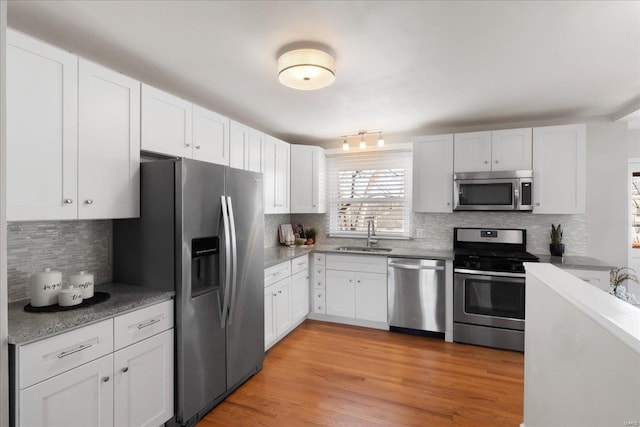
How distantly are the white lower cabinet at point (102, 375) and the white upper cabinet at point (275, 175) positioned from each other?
1.94 metres

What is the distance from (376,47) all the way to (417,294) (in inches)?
105

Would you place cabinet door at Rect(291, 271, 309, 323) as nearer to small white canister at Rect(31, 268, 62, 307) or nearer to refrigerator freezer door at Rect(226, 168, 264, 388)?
refrigerator freezer door at Rect(226, 168, 264, 388)

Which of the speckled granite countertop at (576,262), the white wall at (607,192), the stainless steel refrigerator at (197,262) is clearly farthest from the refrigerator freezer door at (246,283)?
the white wall at (607,192)

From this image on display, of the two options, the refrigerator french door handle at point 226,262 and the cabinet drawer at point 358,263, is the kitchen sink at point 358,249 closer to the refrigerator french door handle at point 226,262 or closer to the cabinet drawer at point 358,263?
the cabinet drawer at point 358,263

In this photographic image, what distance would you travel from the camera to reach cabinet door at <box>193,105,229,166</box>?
2.60 m

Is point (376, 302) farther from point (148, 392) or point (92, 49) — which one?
point (92, 49)

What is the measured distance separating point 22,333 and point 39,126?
3.25 ft

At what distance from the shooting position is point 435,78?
7.95 ft

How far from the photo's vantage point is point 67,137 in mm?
1700

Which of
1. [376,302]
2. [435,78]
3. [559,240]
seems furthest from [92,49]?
[559,240]

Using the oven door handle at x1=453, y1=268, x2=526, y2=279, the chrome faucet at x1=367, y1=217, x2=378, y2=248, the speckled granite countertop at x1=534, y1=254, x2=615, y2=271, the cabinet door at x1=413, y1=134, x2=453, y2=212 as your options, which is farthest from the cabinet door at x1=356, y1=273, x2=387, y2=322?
the speckled granite countertop at x1=534, y1=254, x2=615, y2=271

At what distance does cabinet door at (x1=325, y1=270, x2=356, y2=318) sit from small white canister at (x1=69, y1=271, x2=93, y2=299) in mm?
2613

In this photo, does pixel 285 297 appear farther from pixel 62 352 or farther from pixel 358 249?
pixel 62 352

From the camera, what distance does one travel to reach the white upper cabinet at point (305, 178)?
13.9ft
